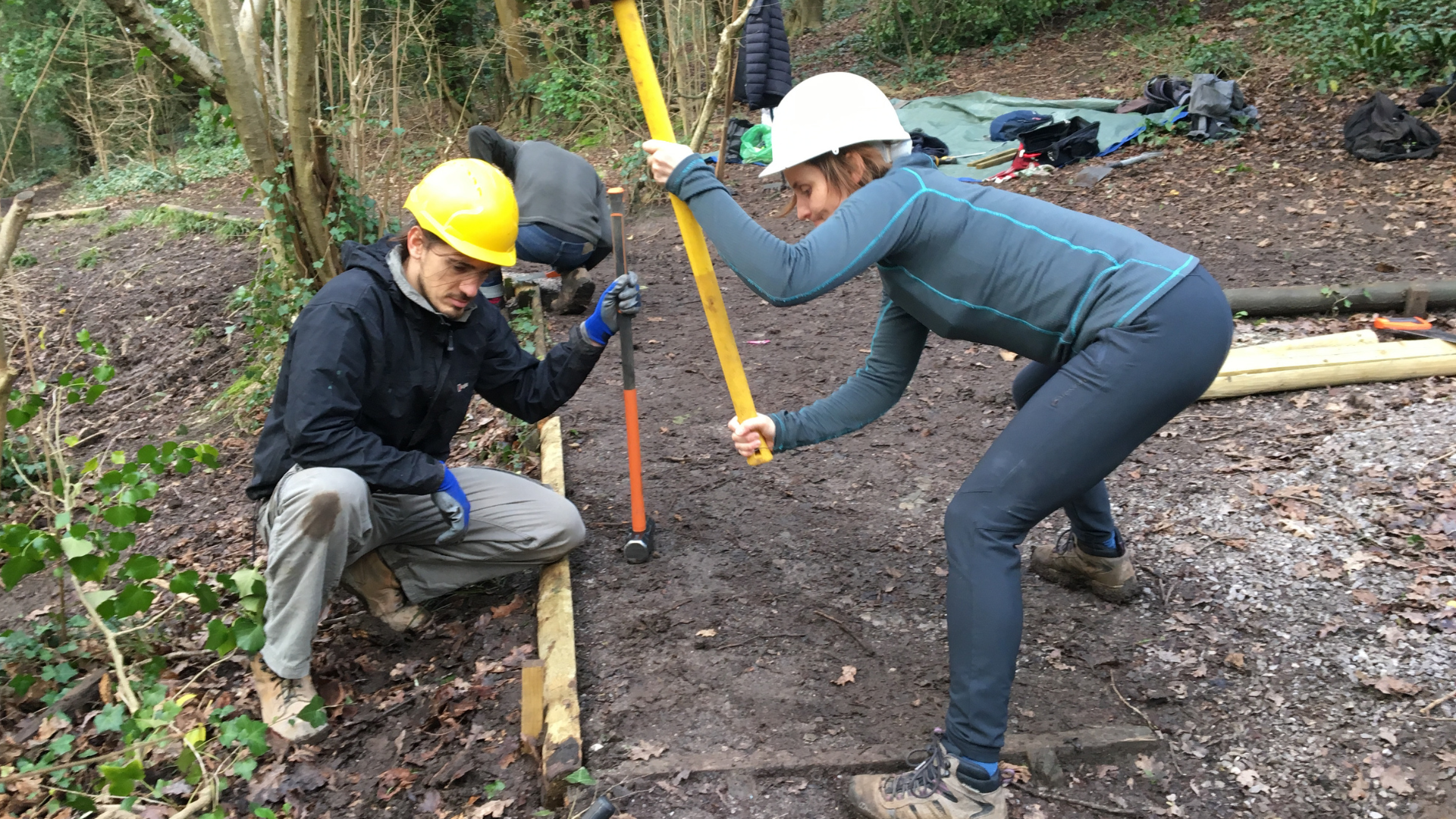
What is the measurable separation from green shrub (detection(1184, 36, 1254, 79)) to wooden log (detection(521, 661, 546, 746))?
11.3 metres

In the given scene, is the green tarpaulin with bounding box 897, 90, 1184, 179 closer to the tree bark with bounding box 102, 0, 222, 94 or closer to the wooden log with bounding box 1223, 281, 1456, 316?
the wooden log with bounding box 1223, 281, 1456, 316

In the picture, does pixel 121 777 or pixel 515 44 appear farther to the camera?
pixel 515 44

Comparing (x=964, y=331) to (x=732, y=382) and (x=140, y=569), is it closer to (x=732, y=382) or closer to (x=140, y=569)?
(x=732, y=382)

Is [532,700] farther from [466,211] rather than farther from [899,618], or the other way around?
[466,211]

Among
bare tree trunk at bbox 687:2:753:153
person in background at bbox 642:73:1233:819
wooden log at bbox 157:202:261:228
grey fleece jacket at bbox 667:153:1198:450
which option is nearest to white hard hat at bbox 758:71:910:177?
person in background at bbox 642:73:1233:819

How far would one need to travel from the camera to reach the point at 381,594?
333 cm

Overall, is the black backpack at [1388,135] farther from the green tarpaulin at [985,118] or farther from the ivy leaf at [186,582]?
the ivy leaf at [186,582]

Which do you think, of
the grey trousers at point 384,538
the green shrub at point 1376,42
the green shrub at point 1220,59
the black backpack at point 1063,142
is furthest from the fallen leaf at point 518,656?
the green shrub at point 1220,59

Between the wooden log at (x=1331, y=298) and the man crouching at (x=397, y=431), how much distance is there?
12.7 ft

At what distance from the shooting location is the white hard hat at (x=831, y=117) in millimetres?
2139

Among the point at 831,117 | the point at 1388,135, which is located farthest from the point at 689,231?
the point at 1388,135

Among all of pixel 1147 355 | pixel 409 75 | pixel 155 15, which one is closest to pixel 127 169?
pixel 409 75

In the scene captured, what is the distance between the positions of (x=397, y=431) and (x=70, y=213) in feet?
49.2

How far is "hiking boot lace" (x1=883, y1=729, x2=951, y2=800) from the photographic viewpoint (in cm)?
222
